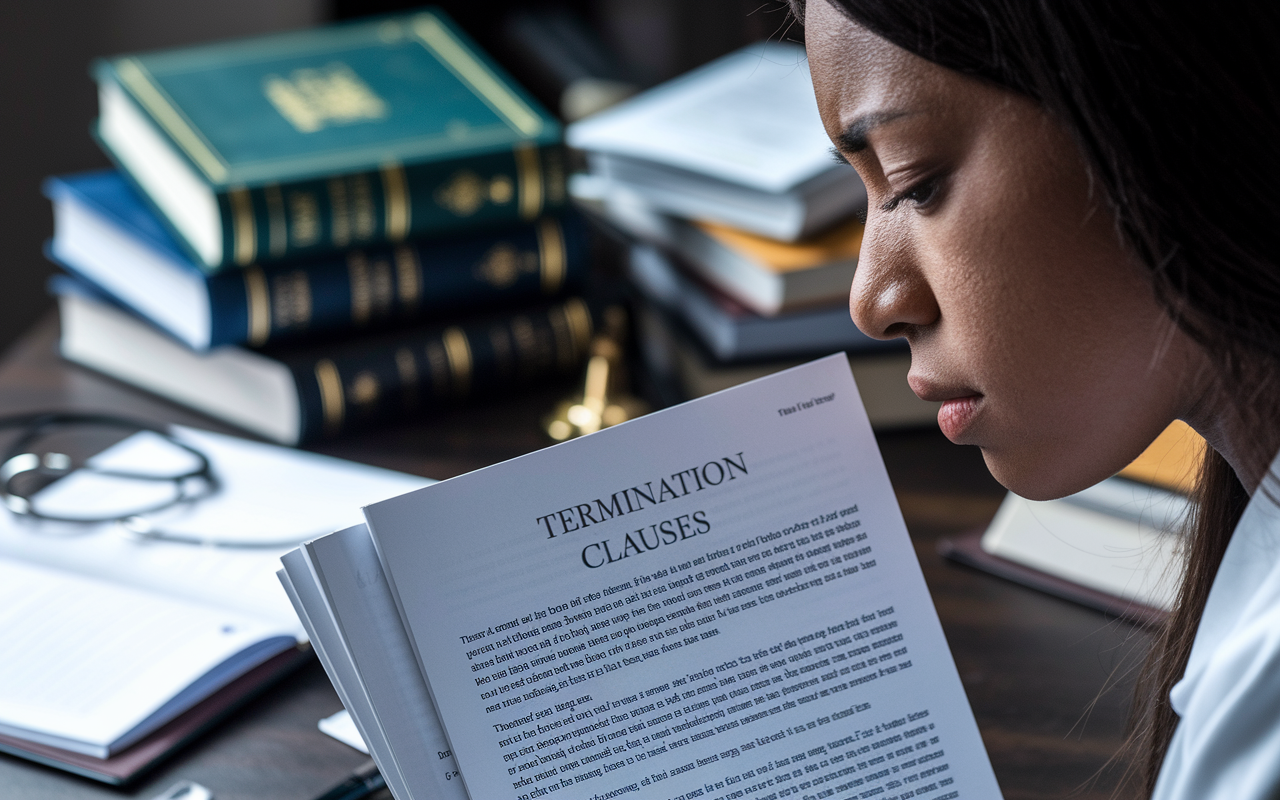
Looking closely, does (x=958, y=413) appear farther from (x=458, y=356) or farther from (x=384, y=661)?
(x=458, y=356)

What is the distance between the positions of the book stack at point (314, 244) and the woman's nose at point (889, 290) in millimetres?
669

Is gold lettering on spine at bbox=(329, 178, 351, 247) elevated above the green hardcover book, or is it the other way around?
the green hardcover book

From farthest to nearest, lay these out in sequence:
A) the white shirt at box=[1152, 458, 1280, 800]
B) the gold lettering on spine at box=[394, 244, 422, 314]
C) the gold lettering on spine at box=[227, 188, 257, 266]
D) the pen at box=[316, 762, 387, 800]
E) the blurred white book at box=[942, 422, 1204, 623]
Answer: the gold lettering on spine at box=[394, 244, 422, 314] → the gold lettering on spine at box=[227, 188, 257, 266] → the blurred white book at box=[942, 422, 1204, 623] → the pen at box=[316, 762, 387, 800] → the white shirt at box=[1152, 458, 1280, 800]

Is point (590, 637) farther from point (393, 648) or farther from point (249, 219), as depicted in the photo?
point (249, 219)

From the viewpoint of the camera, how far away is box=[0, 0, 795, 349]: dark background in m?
1.55

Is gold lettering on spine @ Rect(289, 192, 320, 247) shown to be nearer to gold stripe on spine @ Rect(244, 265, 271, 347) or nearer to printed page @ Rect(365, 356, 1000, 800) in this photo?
gold stripe on spine @ Rect(244, 265, 271, 347)

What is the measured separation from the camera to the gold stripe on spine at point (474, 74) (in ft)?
3.96

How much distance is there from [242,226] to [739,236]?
452mm

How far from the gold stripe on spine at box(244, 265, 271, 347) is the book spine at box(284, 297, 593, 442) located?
39 millimetres

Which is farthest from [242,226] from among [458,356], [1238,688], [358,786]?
[1238,688]

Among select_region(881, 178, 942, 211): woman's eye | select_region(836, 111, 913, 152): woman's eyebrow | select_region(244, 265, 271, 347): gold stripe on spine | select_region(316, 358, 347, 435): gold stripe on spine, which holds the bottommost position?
select_region(881, 178, 942, 211): woman's eye

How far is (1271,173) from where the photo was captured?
0.40 metres

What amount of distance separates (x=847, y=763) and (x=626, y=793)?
0.37ft

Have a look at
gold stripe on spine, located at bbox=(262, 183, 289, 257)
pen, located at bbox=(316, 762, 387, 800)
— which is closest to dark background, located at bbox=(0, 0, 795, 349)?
gold stripe on spine, located at bbox=(262, 183, 289, 257)
